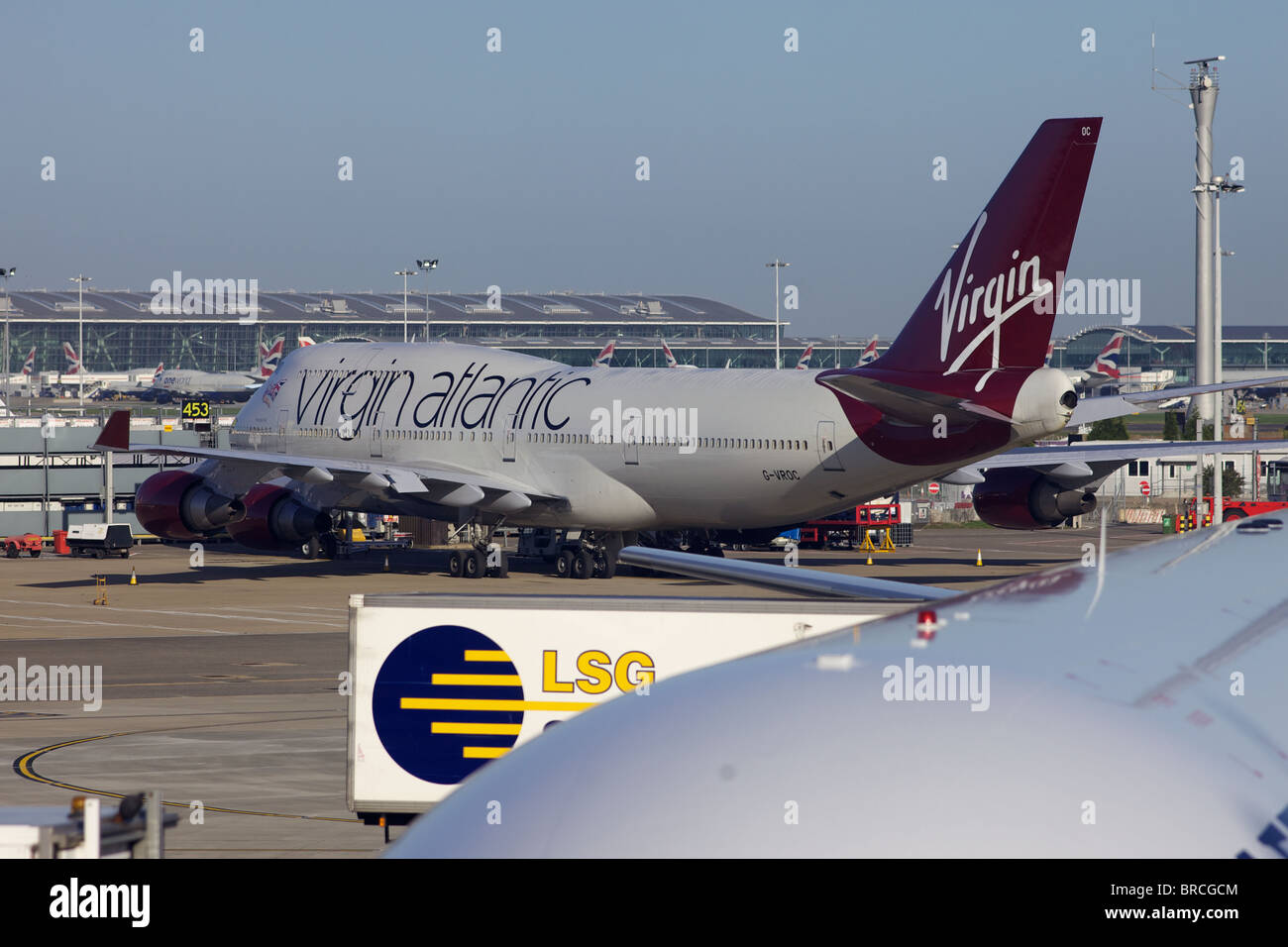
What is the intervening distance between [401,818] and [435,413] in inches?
1326

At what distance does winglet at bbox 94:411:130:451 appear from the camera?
4066 centimetres

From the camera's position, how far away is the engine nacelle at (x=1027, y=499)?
4622 cm

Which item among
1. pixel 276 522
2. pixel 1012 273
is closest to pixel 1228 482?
pixel 1012 273

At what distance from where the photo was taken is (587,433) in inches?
1742

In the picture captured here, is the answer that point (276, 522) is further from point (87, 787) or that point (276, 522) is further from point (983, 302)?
point (87, 787)

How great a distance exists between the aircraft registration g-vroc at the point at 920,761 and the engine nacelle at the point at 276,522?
43.0 m

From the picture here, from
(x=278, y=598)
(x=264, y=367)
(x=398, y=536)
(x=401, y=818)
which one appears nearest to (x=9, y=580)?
(x=278, y=598)

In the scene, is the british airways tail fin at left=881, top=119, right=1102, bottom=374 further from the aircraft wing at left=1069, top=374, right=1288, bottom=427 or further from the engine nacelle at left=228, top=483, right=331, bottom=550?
the engine nacelle at left=228, top=483, right=331, bottom=550

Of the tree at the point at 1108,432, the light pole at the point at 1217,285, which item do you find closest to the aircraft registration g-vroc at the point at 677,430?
the light pole at the point at 1217,285

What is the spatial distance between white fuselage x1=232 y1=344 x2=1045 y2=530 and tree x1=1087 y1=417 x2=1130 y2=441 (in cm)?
5048

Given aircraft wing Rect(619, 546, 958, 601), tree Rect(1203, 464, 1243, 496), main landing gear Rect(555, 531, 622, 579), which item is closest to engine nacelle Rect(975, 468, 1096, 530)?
main landing gear Rect(555, 531, 622, 579)

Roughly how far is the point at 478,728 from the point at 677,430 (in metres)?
27.4
